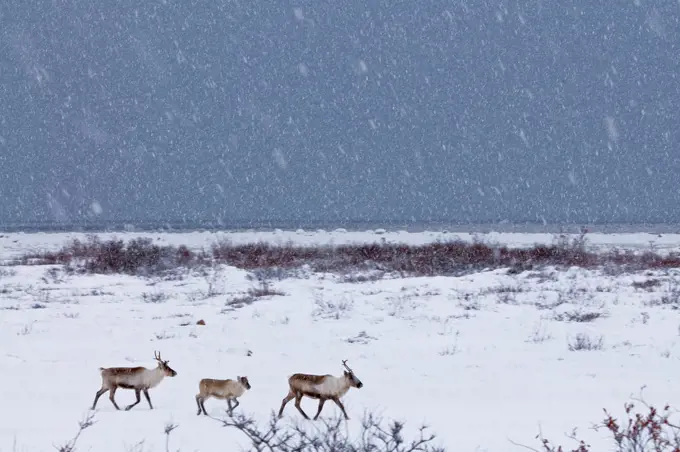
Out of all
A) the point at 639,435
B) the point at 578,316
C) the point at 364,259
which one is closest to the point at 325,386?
the point at 639,435

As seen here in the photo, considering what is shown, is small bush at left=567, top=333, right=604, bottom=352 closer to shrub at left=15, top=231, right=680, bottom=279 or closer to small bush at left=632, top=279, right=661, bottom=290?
small bush at left=632, top=279, right=661, bottom=290

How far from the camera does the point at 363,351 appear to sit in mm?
11305

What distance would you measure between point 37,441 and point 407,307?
955 centimetres

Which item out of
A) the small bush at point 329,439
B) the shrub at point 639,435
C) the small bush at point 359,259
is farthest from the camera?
the small bush at point 359,259

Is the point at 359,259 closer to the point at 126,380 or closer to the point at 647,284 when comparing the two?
the point at 647,284

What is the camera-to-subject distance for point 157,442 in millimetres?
6273

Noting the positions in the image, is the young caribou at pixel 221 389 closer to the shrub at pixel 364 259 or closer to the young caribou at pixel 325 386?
the young caribou at pixel 325 386

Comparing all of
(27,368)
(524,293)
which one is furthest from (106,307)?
(524,293)

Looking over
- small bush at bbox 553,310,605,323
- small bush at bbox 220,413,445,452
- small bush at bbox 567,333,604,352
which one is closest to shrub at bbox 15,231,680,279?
small bush at bbox 553,310,605,323

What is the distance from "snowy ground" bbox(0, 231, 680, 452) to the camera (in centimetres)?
711

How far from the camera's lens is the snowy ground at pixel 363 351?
7.11 metres

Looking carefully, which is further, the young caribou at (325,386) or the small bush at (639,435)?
the young caribou at (325,386)

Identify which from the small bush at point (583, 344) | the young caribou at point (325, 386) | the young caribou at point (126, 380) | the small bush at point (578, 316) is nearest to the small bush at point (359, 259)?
the small bush at point (578, 316)

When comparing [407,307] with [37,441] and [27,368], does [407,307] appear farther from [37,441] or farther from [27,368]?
[37,441]
